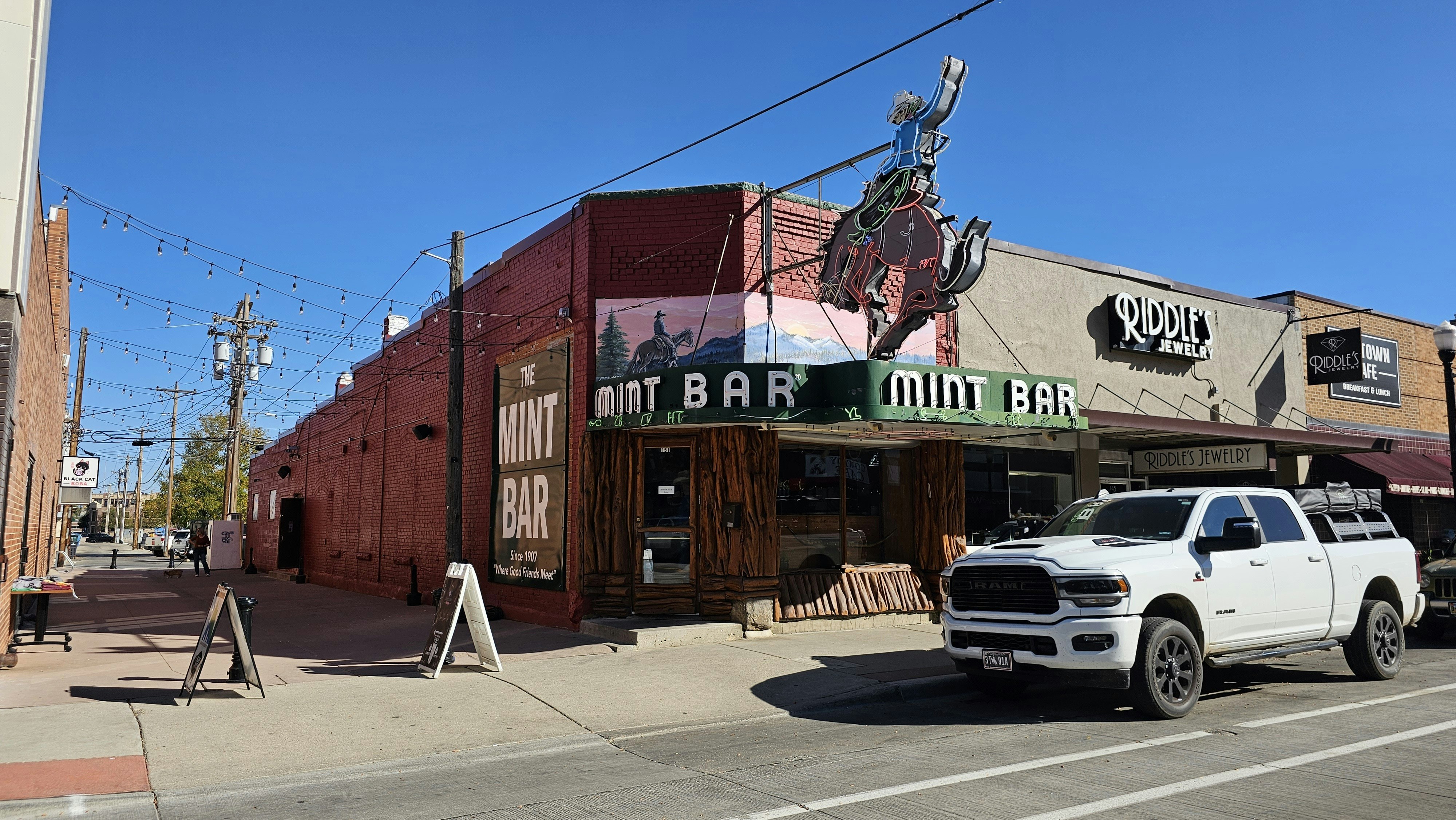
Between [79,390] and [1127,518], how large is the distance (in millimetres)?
48187

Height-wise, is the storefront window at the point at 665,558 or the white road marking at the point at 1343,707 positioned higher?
the storefront window at the point at 665,558

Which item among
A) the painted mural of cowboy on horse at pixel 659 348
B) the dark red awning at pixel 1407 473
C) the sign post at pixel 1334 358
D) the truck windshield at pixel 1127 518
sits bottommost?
the truck windshield at pixel 1127 518

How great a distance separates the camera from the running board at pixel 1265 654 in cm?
897

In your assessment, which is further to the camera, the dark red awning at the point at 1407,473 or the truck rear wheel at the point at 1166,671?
the dark red awning at the point at 1407,473

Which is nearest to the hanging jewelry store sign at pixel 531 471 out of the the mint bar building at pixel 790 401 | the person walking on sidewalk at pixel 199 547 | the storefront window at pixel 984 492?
the the mint bar building at pixel 790 401

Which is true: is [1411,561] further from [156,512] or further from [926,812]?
[156,512]

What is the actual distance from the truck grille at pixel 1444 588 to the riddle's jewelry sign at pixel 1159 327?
683cm

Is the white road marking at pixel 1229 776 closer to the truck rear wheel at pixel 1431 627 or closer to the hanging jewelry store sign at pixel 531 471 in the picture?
the truck rear wheel at pixel 1431 627

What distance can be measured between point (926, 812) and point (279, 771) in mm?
4500

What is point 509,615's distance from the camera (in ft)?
52.0

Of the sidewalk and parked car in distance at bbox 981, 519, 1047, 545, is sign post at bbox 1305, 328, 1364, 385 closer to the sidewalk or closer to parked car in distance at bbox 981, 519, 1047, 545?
parked car in distance at bbox 981, 519, 1047, 545

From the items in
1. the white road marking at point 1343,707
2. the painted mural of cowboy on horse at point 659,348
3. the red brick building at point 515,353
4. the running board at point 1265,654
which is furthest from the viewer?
the red brick building at point 515,353

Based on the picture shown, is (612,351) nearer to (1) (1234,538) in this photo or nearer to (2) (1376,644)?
(1) (1234,538)

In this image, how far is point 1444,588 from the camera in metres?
13.4
